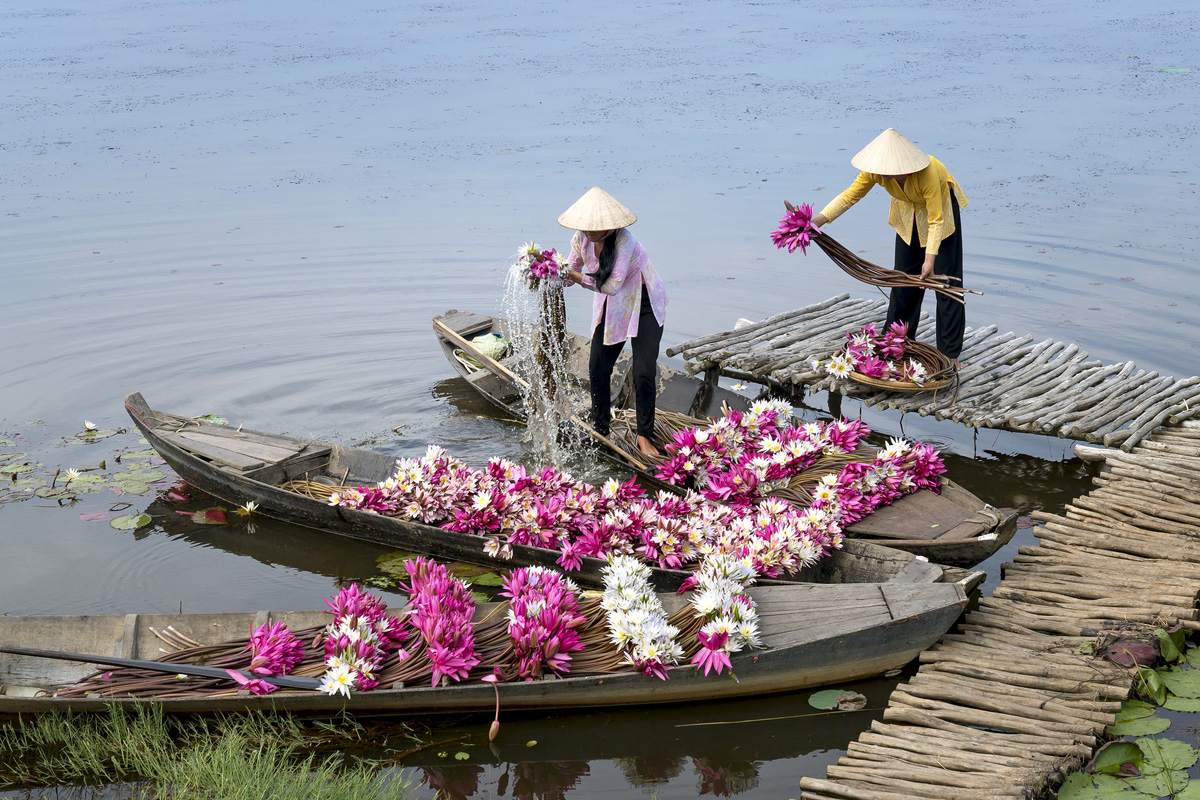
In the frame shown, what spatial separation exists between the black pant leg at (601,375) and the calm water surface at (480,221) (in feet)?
3.44

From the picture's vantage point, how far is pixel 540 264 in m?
6.09

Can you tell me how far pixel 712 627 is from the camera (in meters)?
4.36

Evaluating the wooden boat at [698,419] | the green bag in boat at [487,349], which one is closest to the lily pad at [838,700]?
the wooden boat at [698,419]

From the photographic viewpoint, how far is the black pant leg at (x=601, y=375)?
6516 millimetres

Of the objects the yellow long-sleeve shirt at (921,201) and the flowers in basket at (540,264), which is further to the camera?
the yellow long-sleeve shirt at (921,201)

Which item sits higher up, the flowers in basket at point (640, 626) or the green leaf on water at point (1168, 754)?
the flowers in basket at point (640, 626)

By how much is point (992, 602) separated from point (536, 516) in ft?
7.16

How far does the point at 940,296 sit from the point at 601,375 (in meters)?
2.26

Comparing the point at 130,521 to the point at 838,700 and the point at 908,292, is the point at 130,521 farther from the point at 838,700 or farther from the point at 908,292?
the point at 908,292

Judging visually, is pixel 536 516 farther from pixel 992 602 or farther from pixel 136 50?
pixel 136 50

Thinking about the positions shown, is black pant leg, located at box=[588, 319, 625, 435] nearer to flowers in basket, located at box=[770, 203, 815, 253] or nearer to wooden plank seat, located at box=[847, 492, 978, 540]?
flowers in basket, located at box=[770, 203, 815, 253]

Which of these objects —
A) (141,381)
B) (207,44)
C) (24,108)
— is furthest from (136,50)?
(141,381)

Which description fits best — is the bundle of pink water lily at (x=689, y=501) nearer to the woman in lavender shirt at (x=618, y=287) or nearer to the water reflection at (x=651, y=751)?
the woman in lavender shirt at (x=618, y=287)

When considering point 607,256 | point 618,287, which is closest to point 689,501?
point 618,287
